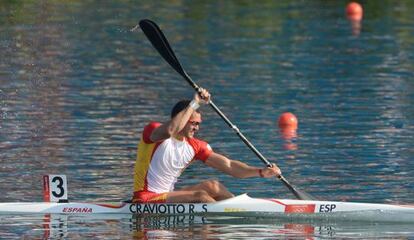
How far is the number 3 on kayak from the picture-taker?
1836cm

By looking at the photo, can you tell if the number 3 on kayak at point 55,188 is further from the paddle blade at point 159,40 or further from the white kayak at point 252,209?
the paddle blade at point 159,40

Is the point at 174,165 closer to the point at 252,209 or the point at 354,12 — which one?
the point at 252,209

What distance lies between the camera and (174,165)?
A: 60.3 feet

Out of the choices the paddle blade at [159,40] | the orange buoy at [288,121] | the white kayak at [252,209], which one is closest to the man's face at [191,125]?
the white kayak at [252,209]

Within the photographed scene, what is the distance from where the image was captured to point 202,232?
17.6 meters

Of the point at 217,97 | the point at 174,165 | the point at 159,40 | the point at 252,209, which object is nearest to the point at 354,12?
the point at 217,97

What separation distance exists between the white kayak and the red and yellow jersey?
0.30m

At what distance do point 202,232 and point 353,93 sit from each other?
14.0 m

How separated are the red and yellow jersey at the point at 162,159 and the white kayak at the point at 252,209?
0.30 m

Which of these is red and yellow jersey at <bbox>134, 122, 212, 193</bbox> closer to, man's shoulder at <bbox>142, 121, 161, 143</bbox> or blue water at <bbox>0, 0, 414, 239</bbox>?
man's shoulder at <bbox>142, 121, 161, 143</bbox>

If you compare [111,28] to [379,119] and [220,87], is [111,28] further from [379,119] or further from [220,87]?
[379,119]

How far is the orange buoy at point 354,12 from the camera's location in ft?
156

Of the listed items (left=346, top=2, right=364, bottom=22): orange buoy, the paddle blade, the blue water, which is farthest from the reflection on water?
(left=346, top=2, right=364, bottom=22): orange buoy

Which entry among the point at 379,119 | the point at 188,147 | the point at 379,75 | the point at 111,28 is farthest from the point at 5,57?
the point at 188,147
